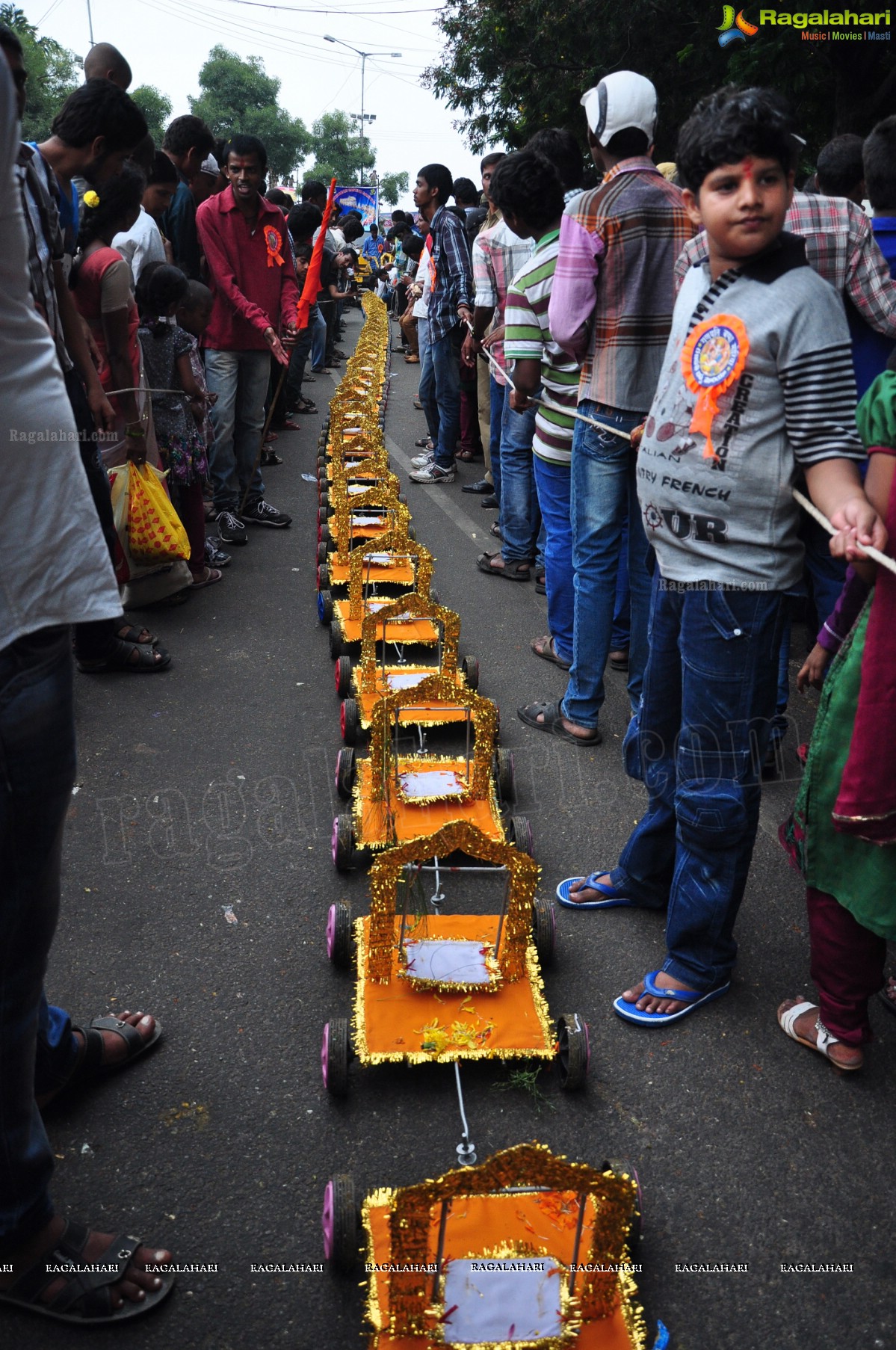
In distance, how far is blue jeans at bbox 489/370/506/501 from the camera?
6.89m

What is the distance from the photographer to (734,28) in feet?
32.9

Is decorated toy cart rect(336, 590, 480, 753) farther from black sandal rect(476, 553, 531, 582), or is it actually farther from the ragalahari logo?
the ragalahari logo

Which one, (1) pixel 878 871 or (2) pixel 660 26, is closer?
Result: (1) pixel 878 871

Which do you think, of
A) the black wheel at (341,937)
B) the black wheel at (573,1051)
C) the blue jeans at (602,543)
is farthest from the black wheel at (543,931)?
the blue jeans at (602,543)

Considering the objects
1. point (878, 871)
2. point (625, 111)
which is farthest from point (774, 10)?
point (878, 871)

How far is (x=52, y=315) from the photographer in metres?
3.38

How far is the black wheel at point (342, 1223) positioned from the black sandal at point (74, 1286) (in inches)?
14.2

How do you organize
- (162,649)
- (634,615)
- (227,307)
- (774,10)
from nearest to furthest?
1. (634,615)
2. (162,649)
3. (227,307)
4. (774,10)

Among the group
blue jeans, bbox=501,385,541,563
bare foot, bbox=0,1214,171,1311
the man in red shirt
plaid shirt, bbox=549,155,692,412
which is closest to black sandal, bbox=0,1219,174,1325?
bare foot, bbox=0,1214,171,1311

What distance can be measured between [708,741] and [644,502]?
2.05ft

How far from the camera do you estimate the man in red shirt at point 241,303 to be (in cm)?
666

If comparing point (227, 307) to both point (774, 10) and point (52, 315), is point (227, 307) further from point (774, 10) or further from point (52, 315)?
point (774, 10)

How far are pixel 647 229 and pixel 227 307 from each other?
3.75 meters

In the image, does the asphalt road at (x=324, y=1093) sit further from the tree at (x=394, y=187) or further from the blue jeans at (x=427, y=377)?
the tree at (x=394, y=187)
